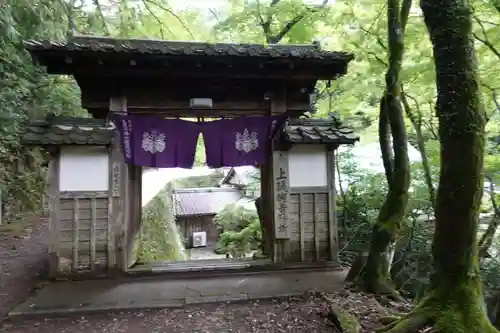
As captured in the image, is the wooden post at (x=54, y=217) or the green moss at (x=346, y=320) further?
the wooden post at (x=54, y=217)

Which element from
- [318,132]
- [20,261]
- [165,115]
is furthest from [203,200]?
[318,132]

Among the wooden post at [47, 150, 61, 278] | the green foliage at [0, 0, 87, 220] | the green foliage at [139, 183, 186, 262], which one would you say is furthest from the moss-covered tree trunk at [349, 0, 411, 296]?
the green foliage at [139, 183, 186, 262]

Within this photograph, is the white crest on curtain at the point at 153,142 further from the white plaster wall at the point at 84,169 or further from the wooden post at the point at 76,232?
the wooden post at the point at 76,232

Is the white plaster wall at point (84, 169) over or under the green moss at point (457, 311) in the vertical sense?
over

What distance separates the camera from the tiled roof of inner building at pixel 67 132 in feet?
19.3

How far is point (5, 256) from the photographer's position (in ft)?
27.1

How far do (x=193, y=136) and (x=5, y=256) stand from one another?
18.3ft

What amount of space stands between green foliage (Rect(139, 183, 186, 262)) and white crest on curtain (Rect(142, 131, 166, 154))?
4555mm

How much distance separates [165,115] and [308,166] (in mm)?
3059

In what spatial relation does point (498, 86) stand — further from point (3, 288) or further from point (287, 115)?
point (3, 288)

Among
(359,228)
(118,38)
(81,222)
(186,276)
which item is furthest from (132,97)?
(359,228)

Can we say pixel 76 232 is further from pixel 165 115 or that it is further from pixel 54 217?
pixel 165 115

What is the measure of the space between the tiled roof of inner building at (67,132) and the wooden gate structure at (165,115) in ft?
0.05

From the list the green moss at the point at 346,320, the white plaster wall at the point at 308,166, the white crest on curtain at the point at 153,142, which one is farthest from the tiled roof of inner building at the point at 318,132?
the green moss at the point at 346,320
